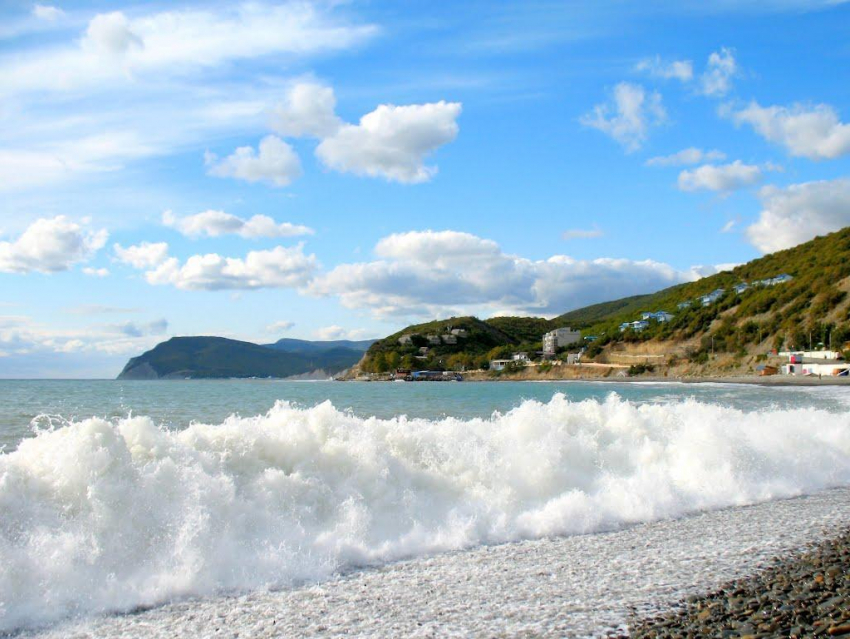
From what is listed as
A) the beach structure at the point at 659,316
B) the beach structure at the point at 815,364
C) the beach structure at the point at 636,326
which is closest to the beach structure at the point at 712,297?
the beach structure at the point at 659,316

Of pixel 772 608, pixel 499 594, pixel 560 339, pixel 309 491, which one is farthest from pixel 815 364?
pixel 499 594

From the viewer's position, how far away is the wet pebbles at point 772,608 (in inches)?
241

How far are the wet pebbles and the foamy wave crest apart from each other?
3.36m

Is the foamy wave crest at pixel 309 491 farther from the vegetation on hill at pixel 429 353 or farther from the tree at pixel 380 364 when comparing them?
the tree at pixel 380 364

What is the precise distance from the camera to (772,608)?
6.71 meters

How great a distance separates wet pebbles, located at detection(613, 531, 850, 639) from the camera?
6.11m

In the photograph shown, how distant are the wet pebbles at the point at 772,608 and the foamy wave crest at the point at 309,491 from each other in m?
3.36

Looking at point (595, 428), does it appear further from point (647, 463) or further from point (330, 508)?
point (330, 508)

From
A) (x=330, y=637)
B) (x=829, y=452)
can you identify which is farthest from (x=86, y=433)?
(x=829, y=452)

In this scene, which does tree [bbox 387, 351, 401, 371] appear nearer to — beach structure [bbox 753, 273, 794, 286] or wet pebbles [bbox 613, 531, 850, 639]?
beach structure [bbox 753, 273, 794, 286]

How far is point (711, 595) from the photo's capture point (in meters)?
7.17

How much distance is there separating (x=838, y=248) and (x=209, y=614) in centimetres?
13675

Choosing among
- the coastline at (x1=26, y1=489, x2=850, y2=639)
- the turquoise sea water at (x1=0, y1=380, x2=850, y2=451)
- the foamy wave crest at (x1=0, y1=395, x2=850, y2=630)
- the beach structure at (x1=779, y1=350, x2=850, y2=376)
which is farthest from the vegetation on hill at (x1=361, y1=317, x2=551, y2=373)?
the coastline at (x1=26, y1=489, x2=850, y2=639)

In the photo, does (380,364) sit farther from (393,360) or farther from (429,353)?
(429,353)
